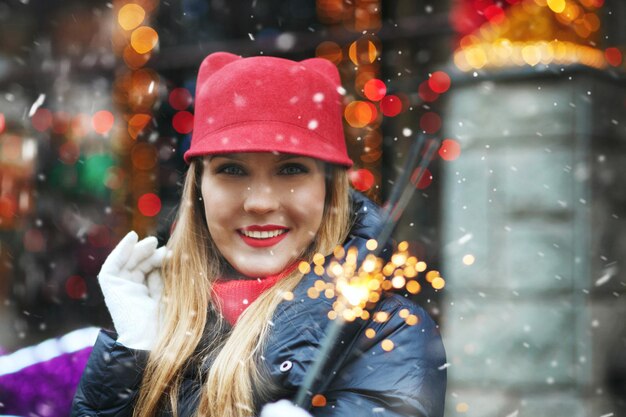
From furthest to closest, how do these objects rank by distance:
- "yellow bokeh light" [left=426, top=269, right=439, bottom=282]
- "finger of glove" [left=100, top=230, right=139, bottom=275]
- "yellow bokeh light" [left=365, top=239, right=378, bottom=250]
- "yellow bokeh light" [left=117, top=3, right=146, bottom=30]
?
"yellow bokeh light" [left=117, top=3, right=146, bottom=30]
"yellow bokeh light" [left=426, top=269, right=439, bottom=282]
"finger of glove" [left=100, top=230, right=139, bottom=275]
"yellow bokeh light" [left=365, top=239, right=378, bottom=250]

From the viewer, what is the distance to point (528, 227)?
441 centimetres

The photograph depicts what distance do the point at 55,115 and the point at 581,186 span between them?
4.15 meters

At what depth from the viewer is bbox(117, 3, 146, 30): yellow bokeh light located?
6.30m

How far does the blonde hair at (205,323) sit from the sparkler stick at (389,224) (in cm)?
13

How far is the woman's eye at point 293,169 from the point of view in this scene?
2.51 metres

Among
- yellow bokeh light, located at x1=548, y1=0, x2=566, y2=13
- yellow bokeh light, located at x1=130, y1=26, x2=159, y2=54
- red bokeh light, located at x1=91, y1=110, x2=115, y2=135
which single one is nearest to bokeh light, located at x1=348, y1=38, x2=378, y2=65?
yellow bokeh light, located at x1=548, y1=0, x2=566, y2=13

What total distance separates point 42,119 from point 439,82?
3501 millimetres

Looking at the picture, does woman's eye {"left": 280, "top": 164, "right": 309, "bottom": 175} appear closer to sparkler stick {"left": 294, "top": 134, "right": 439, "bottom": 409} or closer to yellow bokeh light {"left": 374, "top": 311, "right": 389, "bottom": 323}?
sparkler stick {"left": 294, "top": 134, "right": 439, "bottom": 409}

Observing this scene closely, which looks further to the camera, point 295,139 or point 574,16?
point 574,16

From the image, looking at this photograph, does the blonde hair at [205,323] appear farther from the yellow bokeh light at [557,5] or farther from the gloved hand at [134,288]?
the yellow bokeh light at [557,5]

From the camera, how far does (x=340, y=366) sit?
7.60ft

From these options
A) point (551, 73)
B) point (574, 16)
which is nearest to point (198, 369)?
point (551, 73)

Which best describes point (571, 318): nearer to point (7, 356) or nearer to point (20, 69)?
point (7, 356)

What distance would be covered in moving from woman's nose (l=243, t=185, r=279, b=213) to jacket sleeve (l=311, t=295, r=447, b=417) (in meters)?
0.43
